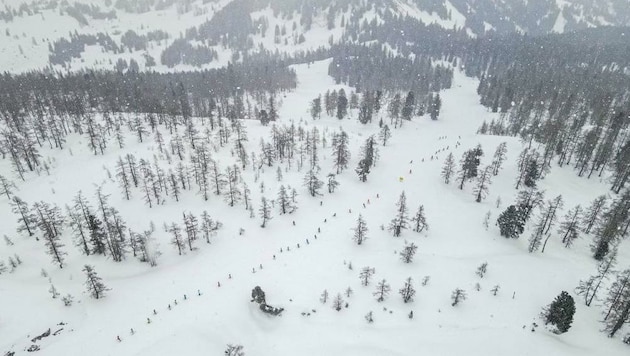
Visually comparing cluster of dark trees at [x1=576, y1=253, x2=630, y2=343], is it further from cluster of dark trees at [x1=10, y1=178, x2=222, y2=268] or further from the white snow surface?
cluster of dark trees at [x1=10, y1=178, x2=222, y2=268]

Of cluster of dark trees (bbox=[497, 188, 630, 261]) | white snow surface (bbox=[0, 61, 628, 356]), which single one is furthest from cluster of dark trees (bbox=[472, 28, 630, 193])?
cluster of dark trees (bbox=[497, 188, 630, 261])

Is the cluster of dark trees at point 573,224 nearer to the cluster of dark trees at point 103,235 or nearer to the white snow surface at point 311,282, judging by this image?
the white snow surface at point 311,282

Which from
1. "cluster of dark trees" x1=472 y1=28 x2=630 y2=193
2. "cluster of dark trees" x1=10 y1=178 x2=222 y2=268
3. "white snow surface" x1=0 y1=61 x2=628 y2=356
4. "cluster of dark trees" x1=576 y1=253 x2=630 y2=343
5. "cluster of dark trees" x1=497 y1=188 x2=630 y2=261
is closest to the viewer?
"cluster of dark trees" x1=576 y1=253 x2=630 y2=343

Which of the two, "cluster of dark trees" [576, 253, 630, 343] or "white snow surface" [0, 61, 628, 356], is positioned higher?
"cluster of dark trees" [576, 253, 630, 343]

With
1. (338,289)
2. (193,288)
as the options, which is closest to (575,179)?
(338,289)

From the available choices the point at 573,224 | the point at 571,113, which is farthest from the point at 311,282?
the point at 571,113

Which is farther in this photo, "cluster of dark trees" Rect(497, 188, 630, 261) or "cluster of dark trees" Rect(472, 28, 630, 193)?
"cluster of dark trees" Rect(472, 28, 630, 193)

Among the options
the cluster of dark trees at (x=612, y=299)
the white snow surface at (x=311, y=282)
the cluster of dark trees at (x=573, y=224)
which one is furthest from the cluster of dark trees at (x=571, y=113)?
the cluster of dark trees at (x=612, y=299)

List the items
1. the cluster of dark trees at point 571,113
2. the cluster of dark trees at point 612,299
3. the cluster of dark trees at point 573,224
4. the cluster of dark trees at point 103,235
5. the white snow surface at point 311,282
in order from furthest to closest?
the cluster of dark trees at point 571,113 < the cluster of dark trees at point 573,224 < the cluster of dark trees at point 103,235 < the white snow surface at point 311,282 < the cluster of dark trees at point 612,299

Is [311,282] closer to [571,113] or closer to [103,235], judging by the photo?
[103,235]

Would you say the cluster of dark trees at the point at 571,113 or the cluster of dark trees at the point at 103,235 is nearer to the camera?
the cluster of dark trees at the point at 103,235
